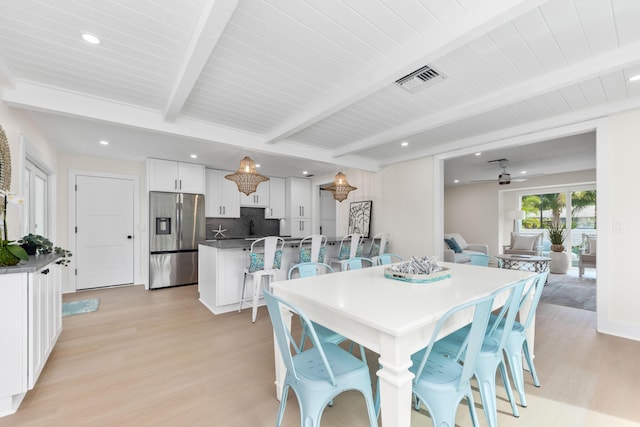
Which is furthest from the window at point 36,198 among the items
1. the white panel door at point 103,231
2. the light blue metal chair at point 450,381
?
the light blue metal chair at point 450,381

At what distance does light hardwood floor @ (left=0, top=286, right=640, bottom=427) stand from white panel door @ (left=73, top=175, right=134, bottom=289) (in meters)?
1.82

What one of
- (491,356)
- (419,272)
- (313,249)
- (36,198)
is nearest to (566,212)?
(313,249)

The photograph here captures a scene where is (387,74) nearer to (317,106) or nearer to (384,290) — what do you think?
(317,106)

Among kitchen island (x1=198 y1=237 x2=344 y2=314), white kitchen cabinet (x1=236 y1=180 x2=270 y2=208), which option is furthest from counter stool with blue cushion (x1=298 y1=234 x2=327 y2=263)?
white kitchen cabinet (x1=236 y1=180 x2=270 y2=208)

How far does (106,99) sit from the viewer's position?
106 inches

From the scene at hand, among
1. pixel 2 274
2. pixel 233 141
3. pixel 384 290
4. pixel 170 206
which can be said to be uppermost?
pixel 233 141

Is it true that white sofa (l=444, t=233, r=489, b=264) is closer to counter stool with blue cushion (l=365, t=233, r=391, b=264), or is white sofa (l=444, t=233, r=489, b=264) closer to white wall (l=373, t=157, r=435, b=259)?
white wall (l=373, t=157, r=435, b=259)

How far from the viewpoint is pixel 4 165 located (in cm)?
215

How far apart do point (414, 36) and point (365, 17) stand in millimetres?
377

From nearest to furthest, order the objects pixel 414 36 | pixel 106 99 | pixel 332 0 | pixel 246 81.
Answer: pixel 332 0 < pixel 414 36 < pixel 246 81 < pixel 106 99

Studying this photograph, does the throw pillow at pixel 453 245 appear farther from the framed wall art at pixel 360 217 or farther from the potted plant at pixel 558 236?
the potted plant at pixel 558 236

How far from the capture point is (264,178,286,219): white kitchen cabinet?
22.4ft

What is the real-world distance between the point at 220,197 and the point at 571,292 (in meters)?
6.56

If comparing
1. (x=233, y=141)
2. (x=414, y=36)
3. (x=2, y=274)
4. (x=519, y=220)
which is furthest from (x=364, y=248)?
(x=519, y=220)
